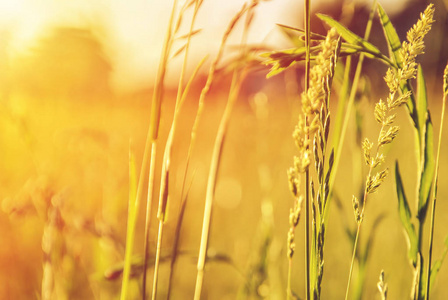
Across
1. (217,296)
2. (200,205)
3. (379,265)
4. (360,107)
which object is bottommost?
(217,296)

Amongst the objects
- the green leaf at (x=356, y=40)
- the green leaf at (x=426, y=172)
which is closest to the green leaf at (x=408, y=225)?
the green leaf at (x=426, y=172)

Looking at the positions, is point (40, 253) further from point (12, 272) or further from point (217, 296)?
point (217, 296)

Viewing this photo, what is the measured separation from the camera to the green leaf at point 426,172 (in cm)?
42

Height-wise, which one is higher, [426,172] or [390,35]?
[390,35]

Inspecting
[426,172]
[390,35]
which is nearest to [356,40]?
[390,35]

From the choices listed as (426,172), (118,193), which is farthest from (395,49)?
(118,193)

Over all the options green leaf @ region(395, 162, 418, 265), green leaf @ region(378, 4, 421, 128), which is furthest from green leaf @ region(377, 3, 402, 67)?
green leaf @ region(395, 162, 418, 265)

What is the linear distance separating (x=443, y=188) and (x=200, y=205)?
1.34 metres

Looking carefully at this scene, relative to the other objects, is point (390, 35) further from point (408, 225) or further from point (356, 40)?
point (408, 225)

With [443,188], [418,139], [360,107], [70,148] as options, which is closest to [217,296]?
[70,148]

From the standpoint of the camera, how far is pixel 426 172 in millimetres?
431

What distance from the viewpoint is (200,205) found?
1.94 m

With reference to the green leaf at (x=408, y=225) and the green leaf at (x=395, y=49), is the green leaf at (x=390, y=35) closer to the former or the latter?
the green leaf at (x=395, y=49)

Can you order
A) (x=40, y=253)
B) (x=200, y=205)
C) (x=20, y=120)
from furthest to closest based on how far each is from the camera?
(x=200, y=205) < (x=40, y=253) < (x=20, y=120)
